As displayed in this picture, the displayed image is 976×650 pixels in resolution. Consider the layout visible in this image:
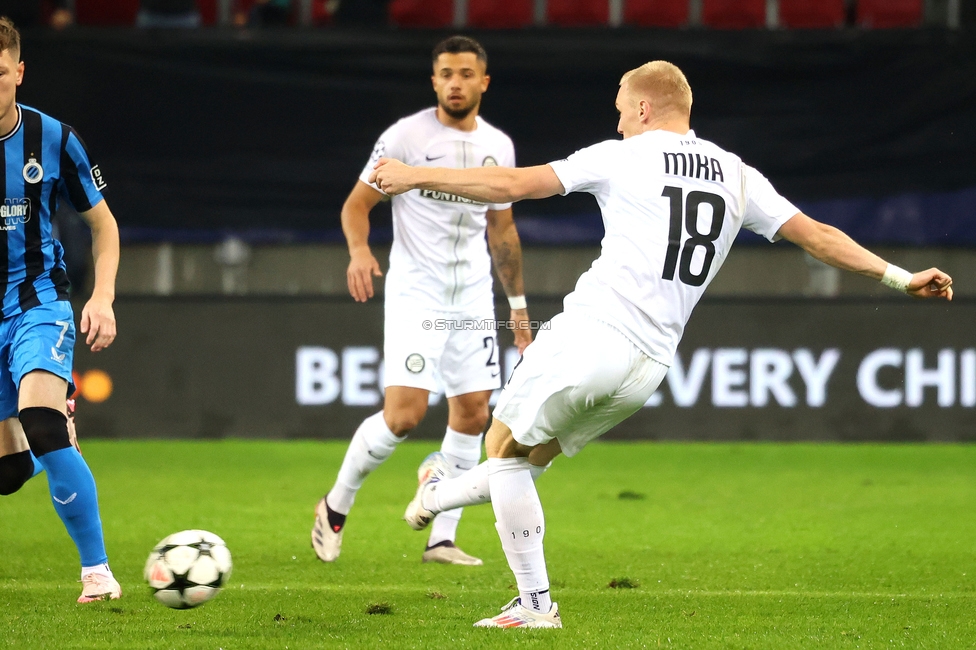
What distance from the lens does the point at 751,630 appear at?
163 inches

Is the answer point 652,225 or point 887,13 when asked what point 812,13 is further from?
point 652,225

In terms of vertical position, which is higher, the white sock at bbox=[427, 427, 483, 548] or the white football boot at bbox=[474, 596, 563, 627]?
the white sock at bbox=[427, 427, 483, 548]

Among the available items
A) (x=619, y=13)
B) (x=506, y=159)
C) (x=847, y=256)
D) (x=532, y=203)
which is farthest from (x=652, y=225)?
(x=619, y=13)

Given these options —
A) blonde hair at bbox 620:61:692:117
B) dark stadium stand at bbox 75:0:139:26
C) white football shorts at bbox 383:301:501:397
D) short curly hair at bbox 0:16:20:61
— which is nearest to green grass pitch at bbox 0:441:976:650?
white football shorts at bbox 383:301:501:397

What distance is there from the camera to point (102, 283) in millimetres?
4574

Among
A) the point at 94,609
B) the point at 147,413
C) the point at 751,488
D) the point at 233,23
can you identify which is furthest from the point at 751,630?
the point at 233,23

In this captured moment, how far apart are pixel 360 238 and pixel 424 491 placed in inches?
56.9

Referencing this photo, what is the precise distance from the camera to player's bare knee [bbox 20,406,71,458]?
4402 millimetres

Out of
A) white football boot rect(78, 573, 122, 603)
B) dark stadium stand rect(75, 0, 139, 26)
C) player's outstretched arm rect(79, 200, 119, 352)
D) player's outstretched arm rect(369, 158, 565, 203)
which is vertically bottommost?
white football boot rect(78, 573, 122, 603)

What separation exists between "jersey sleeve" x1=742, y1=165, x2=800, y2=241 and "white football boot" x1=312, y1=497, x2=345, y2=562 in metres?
2.26

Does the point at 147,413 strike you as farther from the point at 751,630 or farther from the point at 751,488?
the point at 751,630

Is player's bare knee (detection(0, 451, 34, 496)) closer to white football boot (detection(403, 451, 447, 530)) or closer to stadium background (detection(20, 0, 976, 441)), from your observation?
white football boot (detection(403, 451, 447, 530))

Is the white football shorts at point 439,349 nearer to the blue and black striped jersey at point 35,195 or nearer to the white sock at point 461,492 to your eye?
the white sock at point 461,492

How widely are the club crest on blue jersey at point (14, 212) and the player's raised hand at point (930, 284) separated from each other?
300cm
